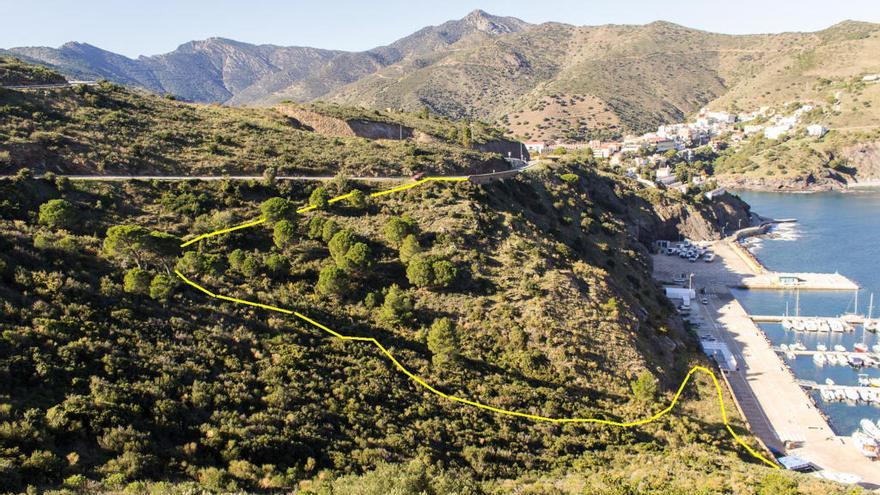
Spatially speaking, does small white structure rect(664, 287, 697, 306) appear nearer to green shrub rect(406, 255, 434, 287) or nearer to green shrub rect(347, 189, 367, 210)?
green shrub rect(406, 255, 434, 287)

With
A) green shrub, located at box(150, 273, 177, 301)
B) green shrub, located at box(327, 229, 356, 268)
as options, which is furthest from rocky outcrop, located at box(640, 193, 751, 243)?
green shrub, located at box(150, 273, 177, 301)

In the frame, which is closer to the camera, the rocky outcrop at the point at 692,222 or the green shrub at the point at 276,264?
the green shrub at the point at 276,264

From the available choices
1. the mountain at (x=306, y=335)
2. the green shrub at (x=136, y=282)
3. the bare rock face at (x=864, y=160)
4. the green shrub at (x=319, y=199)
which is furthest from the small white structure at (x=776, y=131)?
the green shrub at (x=136, y=282)

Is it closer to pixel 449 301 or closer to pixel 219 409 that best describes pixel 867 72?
pixel 449 301

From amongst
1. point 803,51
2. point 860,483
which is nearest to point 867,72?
point 803,51

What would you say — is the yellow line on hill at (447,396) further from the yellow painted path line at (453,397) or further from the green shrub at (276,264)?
the green shrub at (276,264)

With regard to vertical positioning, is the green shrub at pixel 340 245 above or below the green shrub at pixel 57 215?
below

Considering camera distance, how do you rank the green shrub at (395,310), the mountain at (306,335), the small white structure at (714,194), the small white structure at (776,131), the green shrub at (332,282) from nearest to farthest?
1. the mountain at (306,335)
2. the green shrub at (395,310)
3. the green shrub at (332,282)
4. the small white structure at (714,194)
5. the small white structure at (776,131)

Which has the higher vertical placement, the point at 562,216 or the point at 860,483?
the point at 562,216
